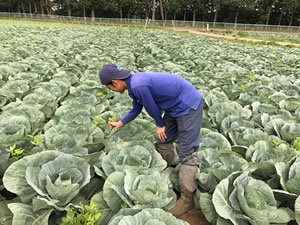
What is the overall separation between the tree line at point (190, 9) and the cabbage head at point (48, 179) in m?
54.3

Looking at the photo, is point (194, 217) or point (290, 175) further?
point (194, 217)

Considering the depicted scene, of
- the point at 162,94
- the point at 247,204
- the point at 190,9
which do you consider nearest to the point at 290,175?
the point at 247,204

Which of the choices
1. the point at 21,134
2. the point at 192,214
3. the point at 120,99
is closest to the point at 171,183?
the point at 192,214

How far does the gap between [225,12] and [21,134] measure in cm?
6605

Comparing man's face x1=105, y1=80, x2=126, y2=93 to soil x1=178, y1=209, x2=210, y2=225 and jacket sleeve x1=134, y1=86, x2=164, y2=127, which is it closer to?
jacket sleeve x1=134, y1=86, x2=164, y2=127

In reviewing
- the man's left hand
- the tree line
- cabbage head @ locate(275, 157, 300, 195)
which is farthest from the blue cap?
the tree line

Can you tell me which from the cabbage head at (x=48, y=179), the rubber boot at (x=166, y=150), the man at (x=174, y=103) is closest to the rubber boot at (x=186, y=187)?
the man at (x=174, y=103)

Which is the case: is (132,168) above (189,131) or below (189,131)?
below

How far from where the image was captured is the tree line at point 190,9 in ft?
173

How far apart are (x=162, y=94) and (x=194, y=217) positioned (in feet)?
4.41

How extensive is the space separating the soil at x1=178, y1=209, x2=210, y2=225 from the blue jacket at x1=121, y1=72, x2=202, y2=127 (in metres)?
0.99

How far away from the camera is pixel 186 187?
2244 millimetres

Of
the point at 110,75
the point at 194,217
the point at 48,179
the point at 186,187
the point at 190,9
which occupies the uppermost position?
the point at 190,9

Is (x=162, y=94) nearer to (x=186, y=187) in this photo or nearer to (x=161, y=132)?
(x=161, y=132)
